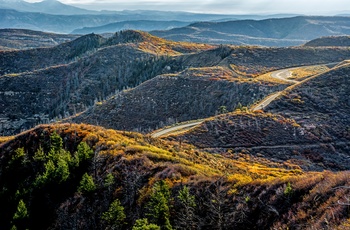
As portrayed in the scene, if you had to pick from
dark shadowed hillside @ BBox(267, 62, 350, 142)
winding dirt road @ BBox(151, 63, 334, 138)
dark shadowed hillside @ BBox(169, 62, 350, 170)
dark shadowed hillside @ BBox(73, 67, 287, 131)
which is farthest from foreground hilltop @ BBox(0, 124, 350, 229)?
dark shadowed hillside @ BBox(73, 67, 287, 131)

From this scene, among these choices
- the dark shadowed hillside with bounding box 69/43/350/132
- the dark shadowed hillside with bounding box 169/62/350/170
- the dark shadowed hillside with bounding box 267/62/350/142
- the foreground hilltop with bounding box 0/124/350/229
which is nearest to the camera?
the foreground hilltop with bounding box 0/124/350/229

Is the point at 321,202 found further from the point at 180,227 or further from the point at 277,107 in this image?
the point at 277,107

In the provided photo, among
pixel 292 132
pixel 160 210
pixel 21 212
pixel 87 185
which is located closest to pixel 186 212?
pixel 160 210

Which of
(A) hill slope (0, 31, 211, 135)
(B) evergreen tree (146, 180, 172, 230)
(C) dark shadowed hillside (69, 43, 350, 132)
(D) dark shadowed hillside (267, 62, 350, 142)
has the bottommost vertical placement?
(A) hill slope (0, 31, 211, 135)

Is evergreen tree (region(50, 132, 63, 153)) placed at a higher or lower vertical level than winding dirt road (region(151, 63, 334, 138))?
higher

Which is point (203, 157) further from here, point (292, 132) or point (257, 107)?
point (257, 107)

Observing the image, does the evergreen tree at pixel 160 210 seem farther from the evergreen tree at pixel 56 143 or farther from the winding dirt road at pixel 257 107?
the winding dirt road at pixel 257 107

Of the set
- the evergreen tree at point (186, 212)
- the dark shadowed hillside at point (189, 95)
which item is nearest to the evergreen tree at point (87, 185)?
the evergreen tree at point (186, 212)

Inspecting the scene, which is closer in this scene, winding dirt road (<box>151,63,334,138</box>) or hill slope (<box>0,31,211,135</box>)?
winding dirt road (<box>151,63,334,138</box>)

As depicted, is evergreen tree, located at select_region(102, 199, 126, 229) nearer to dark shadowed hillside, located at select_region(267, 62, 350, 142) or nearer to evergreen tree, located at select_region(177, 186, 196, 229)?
evergreen tree, located at select_region(177, 186, 196, 229)
